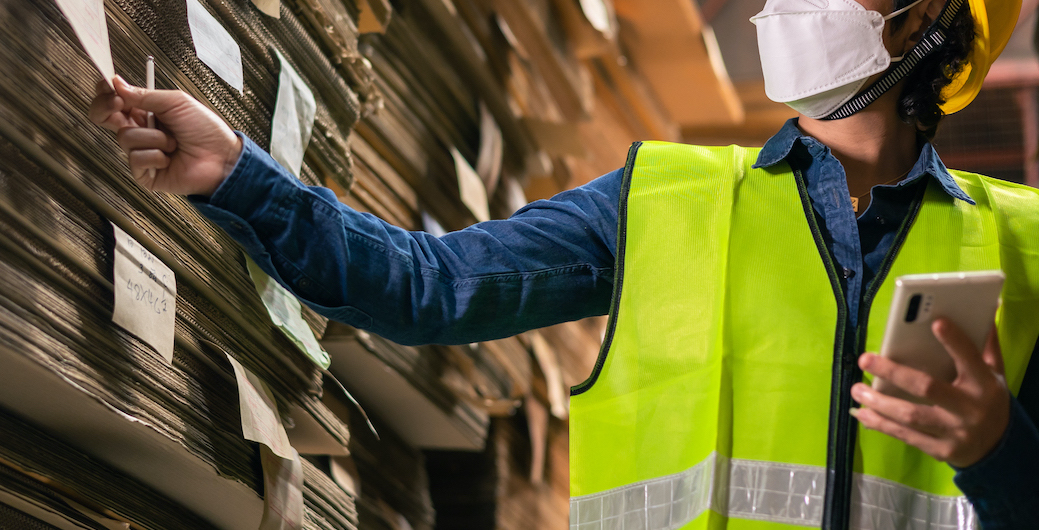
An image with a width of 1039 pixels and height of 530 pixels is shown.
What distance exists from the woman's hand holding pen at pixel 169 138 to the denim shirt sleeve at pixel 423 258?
2 centimetres

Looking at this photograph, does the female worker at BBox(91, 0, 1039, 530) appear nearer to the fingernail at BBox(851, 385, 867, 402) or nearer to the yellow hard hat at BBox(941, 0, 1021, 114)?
the fingernail at BBox(851, 385, 867, 402)

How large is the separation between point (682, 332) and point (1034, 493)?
48cm

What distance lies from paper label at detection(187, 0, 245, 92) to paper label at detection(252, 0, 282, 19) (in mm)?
102

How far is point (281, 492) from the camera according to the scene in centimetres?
153

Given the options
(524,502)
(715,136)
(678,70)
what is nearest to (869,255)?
(524,502)

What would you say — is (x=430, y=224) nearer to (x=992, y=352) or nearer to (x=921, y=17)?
(x=921, y=17)

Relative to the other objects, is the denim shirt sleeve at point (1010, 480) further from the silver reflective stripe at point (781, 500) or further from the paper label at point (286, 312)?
the paper label at point (286, 312)

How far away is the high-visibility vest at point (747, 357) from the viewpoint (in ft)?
4.35

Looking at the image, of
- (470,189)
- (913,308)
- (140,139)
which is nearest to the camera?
(913,308)

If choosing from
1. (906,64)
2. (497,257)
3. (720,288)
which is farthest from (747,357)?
(906,64)

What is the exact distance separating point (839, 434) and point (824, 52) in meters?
0.67

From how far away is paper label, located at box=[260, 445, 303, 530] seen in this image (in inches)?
58.4

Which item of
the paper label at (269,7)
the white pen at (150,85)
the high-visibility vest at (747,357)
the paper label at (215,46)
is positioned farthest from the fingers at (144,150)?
the high-visibility vest at (747,357)

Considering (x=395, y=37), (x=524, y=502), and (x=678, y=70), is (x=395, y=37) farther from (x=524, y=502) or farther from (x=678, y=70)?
(x=678, y=70)
